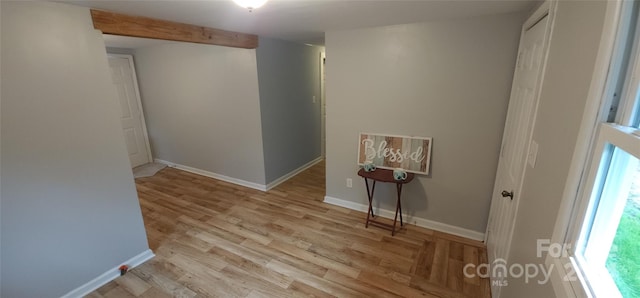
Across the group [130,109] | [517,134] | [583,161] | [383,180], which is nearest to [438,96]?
[517,134]

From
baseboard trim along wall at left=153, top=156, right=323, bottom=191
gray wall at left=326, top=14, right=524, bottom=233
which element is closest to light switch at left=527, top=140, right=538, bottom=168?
gray wall at left=326, top=14, right=524, bottom=233

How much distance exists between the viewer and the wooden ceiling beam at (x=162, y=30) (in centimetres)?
185

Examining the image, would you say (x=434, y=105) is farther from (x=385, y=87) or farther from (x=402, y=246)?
(x=402, y=246)

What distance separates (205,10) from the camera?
1.89 m

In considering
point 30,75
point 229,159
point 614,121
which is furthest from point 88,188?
point 614,121

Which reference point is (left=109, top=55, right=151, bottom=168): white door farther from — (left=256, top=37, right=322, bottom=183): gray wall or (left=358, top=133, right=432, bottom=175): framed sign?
(left=358, top=133, right=432, bottom=175): framed sign

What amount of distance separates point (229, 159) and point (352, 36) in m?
2.52

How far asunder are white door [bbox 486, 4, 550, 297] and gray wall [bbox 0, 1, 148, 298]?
2771 millimetres

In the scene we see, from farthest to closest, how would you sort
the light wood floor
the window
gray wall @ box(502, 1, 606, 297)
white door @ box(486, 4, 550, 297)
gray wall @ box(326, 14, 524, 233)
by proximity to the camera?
gray wall @ box(326, 14, 524, 233) < the light wood floor < white door @ box(486, 4, 550, 297) < gray wall @ box(502, 1, 606, 297) < the window

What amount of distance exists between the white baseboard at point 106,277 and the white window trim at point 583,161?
2792mm

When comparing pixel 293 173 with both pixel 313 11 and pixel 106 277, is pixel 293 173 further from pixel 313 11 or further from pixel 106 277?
pixel 313 11

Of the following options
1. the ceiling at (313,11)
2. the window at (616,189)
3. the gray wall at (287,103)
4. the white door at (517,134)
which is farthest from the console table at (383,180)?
the window at (616,189)

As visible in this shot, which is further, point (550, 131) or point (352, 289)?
point (352, 289)

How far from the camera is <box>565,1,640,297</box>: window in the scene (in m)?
0.63
